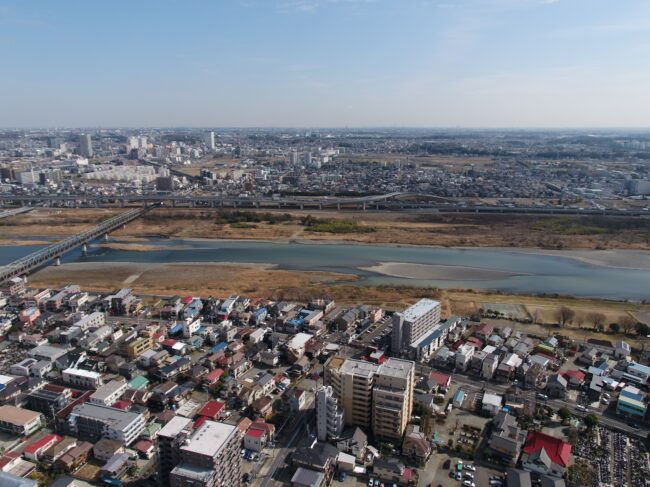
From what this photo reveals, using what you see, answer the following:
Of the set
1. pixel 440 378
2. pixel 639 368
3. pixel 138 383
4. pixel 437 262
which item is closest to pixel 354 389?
pixel 440 378

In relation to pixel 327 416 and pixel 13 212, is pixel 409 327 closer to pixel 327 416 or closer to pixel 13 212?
pixel 327 416

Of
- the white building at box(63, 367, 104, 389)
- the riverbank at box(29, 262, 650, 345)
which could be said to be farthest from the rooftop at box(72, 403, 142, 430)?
the riverbank at box(29, 262, 650, 345)

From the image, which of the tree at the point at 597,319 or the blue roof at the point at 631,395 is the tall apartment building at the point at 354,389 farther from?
the tree at the point at 597,319

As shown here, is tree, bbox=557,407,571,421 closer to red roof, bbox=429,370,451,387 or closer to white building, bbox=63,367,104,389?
red roof, bbox=429,370,451,387

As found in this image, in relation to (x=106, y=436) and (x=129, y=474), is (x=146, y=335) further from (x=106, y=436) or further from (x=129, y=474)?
(x=129, y=474)

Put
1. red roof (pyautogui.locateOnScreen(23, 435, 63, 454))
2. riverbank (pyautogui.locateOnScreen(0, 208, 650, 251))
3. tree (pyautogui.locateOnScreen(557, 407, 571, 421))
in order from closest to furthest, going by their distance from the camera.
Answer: red roof (pyautogui.locateOnScreen(23, 435, 63, 454)) → tree (pyautogui.locateOnScreen(557, 407, 571, 421)) → riverbank (pyautogui.locateOnScreen(0, 208, 650, 251))
